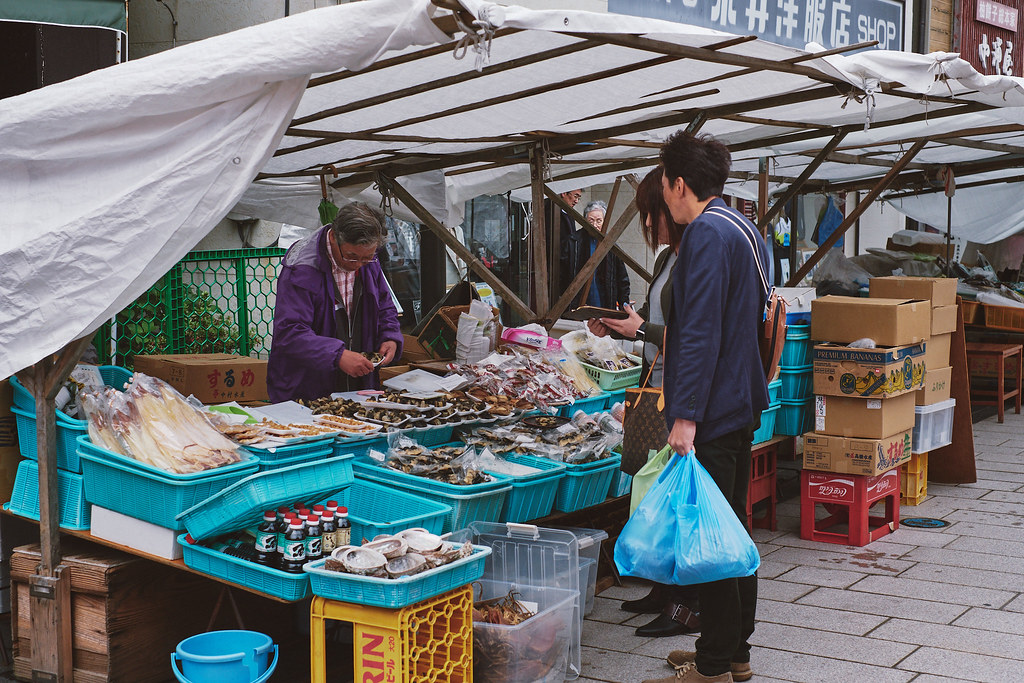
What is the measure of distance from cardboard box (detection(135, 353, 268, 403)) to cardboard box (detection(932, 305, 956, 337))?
451 cm

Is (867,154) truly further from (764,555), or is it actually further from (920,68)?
(764,555)

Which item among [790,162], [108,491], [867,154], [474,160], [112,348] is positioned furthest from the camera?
[790,162]

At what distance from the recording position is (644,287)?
1335cm

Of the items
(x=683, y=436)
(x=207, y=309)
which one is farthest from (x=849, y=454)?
(x=207, y=309)

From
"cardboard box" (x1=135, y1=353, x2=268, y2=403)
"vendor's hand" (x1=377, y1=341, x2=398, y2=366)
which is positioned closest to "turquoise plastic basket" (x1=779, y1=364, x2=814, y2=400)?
"vendor's hand" (x1=377, y1=341, x2=398, y2=366)

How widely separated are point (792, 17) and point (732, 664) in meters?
10.4

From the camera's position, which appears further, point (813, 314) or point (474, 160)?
point (474, 160)

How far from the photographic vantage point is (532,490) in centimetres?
447

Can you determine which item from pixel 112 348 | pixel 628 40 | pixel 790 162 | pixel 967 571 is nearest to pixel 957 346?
pixel 967 571

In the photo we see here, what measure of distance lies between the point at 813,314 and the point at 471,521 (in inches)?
126

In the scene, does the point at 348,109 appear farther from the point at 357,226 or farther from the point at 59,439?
the point at 59,439

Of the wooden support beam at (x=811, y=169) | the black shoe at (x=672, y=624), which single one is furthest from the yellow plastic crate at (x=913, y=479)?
the black shoe at (x=672, y=624)

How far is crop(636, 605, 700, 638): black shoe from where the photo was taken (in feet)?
15.2

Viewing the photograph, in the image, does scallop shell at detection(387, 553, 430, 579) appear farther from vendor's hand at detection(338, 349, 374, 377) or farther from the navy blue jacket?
vendor's hand at detection(338, 349, 374, 377)
